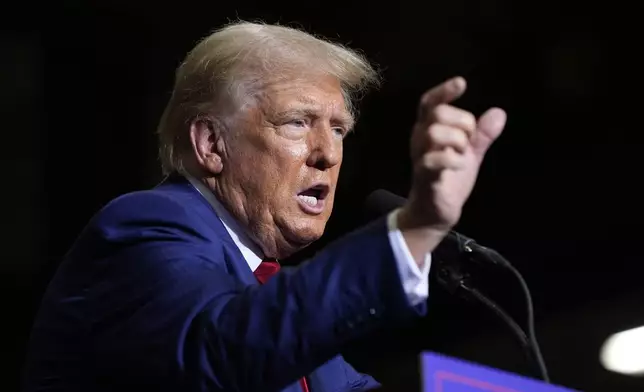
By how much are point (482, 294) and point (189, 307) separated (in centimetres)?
47

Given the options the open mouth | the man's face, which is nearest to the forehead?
the man's face

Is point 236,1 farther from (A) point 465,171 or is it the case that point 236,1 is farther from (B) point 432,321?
(A) point 465,171

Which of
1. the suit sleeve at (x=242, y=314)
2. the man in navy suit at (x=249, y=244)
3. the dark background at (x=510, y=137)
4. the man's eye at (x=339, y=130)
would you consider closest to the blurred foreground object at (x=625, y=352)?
the dark background at (x=510, y=137)

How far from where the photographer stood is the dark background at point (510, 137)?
2963 millimetres

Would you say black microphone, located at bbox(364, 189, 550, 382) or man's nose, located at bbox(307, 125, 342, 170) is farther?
man's nose, located at bbox(307, 125, 342, 170)

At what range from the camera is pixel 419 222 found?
1196 millimetres

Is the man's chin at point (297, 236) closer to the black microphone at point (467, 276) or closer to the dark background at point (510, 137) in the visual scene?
the black microphone at point (467, 276)

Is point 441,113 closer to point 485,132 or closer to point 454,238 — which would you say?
point 485,132

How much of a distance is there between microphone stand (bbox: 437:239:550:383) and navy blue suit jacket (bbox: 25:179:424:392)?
10.2 inches

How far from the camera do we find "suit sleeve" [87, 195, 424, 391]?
121 centimetres

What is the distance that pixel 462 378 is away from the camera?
3.57ft

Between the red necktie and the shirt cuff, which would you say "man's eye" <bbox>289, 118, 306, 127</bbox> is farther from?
the shirt cuff

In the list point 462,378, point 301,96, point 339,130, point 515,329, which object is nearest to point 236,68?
point 301,96

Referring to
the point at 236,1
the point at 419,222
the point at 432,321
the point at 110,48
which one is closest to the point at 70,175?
the point at 110,48
